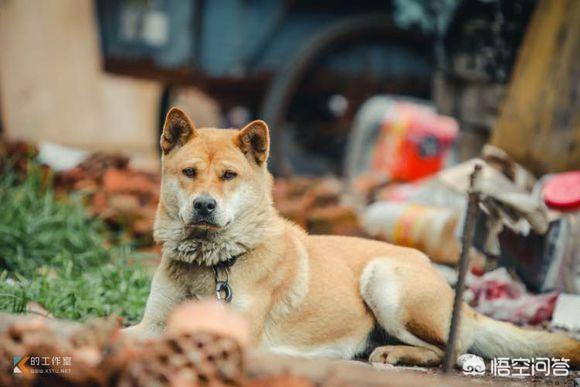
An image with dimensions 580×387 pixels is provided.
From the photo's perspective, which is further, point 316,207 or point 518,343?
point 316,207

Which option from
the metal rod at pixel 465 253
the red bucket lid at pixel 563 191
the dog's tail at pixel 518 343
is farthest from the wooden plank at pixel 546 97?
the metal rod at pixel 465 253

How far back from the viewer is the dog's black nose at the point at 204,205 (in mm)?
3551

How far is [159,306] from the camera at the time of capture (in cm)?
370

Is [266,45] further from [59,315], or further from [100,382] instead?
[100,382]

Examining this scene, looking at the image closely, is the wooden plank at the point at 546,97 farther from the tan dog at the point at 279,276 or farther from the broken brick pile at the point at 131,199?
the tan dog at the point at 279,276

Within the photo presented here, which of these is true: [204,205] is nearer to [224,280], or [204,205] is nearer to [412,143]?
[224,280]

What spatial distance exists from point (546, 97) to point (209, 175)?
3.21 metres

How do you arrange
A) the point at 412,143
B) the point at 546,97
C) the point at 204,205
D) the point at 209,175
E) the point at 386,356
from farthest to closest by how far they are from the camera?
the point at 412,143 < the point at 546,97 < the point at 386,356 < the point at 209,175 < the point at 204,205

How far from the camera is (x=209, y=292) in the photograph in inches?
145

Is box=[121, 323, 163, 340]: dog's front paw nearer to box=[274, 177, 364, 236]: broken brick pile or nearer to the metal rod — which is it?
the metal rod

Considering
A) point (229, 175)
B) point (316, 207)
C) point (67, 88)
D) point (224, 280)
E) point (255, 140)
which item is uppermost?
point (255, 140)

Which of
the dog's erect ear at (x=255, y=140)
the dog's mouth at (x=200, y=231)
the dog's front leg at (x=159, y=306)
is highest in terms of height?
the dog's erect ear at (x=255, y=140)

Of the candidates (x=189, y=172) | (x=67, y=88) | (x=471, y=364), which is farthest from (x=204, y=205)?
(x=67, y=88)

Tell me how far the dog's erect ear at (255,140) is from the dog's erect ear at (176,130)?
23 centimetres
